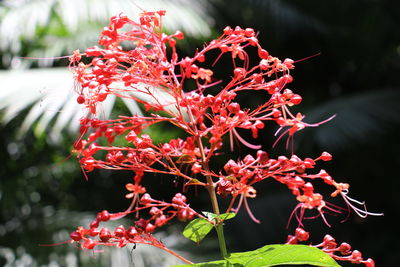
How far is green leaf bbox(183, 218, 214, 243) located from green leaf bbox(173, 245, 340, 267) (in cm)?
7

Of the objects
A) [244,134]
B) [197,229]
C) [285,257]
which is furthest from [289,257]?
[244,134]

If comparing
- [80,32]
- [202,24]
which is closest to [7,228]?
[80,32]

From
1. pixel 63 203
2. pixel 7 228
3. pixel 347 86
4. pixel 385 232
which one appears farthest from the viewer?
pixel 347 86

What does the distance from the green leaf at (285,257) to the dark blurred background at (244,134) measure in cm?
108

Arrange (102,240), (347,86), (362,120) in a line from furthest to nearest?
(347,86), (362,120), (102,240)

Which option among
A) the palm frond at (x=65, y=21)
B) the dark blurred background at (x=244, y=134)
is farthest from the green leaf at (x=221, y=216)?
the palm frond at (x=65, y=21)

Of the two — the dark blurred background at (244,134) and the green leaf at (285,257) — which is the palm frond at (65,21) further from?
the green leaf at (285,257)

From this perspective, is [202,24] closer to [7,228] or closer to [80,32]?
[80,32]

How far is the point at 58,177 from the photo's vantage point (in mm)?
2688

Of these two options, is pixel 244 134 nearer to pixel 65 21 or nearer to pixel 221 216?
pixel 65 21

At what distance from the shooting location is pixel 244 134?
10.3ft

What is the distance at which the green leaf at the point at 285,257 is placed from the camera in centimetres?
61

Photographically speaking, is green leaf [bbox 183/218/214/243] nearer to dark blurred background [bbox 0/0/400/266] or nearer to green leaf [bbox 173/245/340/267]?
green leaf [bbox 173/245/340/267]

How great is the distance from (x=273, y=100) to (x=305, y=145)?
174 cm
